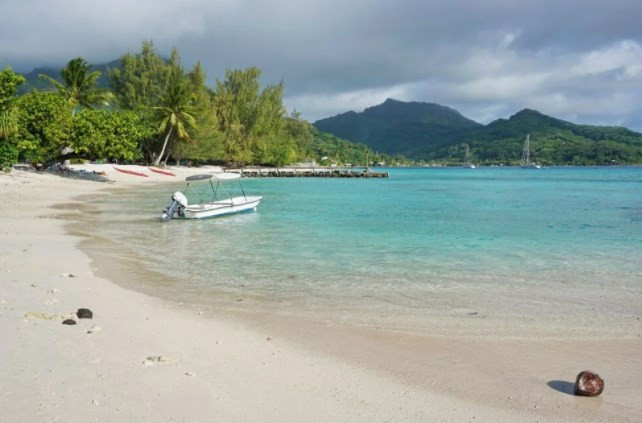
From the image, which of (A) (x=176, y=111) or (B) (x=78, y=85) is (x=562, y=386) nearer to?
(B) (x=78, y=85)

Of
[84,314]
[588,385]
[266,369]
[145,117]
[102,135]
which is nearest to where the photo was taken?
[588,385]

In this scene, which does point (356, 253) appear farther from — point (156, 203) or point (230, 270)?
point (156, 203)

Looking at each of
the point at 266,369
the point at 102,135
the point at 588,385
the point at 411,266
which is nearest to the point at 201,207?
the point at 411,266

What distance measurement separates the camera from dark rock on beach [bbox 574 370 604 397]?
17.7 feet

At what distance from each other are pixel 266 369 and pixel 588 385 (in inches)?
143

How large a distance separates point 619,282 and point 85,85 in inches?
2674

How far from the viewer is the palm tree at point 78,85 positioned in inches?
2486

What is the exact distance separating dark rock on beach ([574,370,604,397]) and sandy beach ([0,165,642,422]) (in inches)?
3.2

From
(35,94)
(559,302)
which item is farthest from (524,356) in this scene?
(35,94)

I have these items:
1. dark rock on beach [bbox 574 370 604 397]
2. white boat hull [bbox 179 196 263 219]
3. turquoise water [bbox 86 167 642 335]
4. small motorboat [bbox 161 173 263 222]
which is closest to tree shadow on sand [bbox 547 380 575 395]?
dark rock on beach [bbox 574 370 604 397]

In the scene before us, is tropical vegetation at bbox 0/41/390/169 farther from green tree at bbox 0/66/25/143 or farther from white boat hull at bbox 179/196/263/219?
white boat hull at bbox 179/196/263/219

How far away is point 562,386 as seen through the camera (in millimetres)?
5715

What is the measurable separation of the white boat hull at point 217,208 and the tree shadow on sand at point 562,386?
2164cm

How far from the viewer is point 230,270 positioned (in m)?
13.1
